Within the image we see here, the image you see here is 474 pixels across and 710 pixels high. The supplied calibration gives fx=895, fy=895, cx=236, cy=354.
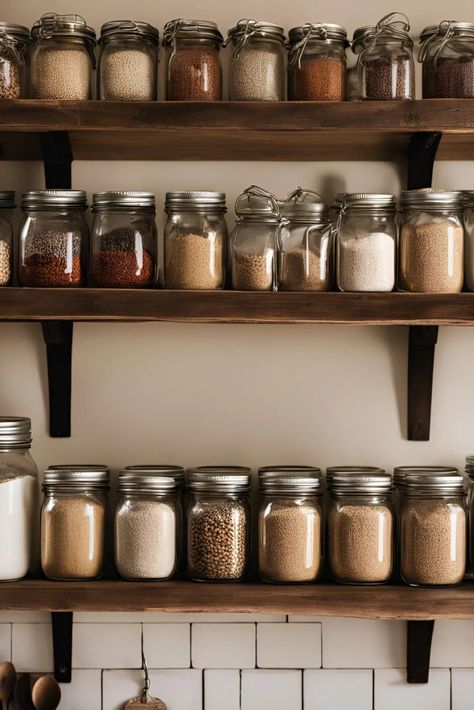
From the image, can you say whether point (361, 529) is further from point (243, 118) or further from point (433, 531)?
point (243, 118)

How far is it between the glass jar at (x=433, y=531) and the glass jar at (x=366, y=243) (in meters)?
0.37

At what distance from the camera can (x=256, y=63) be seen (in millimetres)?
1640

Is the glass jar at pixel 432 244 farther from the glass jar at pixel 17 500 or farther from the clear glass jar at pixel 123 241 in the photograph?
the glass jar at pixel 17 500

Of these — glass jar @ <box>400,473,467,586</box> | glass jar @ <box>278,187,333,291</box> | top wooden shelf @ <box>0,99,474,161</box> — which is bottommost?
glass jar @ <box>400,473,467,586</box>

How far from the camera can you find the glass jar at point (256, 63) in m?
1.63

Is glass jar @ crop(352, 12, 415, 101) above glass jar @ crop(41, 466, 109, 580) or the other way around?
above

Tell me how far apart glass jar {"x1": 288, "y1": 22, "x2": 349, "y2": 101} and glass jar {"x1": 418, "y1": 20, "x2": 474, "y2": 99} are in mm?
163

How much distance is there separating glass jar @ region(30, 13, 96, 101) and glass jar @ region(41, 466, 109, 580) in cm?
69

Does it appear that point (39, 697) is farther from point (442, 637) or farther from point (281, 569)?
point (442, 637)

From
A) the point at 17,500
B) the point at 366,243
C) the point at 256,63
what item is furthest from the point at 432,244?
the point at 17,500

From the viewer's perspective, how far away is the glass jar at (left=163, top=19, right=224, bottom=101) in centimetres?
163

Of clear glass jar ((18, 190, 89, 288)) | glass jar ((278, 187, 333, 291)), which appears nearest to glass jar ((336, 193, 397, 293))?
glass jar ((278, 187, 333, 291))

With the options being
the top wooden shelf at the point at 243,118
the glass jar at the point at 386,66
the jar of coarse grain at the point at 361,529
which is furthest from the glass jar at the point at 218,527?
the glass jar at the point at 386,66

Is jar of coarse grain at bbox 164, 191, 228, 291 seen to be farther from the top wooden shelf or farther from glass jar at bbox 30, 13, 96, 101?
glass jar at bbox 30, 13, 96, 101
